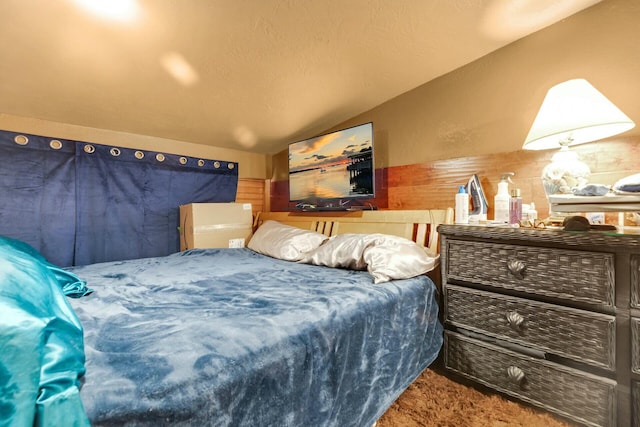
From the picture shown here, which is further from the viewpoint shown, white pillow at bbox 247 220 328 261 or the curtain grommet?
white pillow at bbox 247 220 328 261

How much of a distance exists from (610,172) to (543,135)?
1.52 ft

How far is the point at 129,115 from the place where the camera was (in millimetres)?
2197

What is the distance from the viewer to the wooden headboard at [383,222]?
188 centimetres

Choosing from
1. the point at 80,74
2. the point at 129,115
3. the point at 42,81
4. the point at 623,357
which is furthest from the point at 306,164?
the point at 623,357

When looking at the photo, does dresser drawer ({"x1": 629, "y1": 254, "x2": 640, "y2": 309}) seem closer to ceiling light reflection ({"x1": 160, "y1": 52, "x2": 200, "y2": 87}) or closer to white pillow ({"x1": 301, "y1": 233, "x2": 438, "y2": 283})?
white pillow ({"x1": 301, "y1": 233, "x2": 438, "y2": 283})

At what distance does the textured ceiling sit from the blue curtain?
0.86ft

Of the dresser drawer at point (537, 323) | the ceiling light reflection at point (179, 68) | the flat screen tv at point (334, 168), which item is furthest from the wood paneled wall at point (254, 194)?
the dresser drawer at point (537, 323)

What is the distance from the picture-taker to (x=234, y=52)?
173 centimetres

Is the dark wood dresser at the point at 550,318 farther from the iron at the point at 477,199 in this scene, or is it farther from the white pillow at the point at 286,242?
the white pillow at the point at 286,242

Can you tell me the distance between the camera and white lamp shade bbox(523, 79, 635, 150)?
1217 millimetres

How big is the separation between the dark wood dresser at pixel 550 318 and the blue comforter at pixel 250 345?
19cm

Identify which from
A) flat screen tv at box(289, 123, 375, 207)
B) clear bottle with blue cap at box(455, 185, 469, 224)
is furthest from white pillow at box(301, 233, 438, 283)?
flat screen tv at box(289, 123, 375, 207)

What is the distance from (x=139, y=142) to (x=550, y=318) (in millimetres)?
3014

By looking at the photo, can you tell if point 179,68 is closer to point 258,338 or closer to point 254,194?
point 254,194
